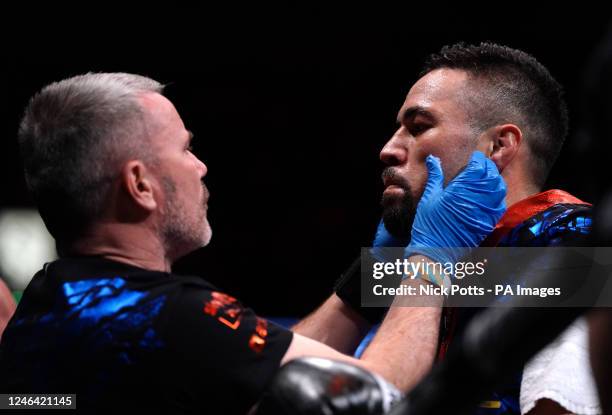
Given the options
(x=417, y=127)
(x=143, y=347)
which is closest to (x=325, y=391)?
(x=143, y=347)

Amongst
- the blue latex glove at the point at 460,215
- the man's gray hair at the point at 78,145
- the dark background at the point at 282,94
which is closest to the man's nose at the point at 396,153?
the blue latex glove at the point at 460,215

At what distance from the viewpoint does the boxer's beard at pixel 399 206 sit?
1.99 m

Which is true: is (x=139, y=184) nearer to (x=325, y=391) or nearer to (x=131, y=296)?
(x=131, y=296)

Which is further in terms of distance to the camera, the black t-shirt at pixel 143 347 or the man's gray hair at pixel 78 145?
the man's gray hair at pixel 78 145

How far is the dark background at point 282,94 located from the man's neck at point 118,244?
9.68 feet

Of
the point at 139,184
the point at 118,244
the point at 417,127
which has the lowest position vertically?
the point at 118,244

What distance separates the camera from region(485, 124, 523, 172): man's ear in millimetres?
1969

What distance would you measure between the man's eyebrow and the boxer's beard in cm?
15

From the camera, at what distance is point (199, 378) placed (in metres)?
1.27

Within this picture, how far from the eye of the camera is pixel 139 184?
1445 millimetres

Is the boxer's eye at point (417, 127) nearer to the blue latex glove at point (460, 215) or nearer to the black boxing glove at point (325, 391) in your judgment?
the blue latex glove at point (460, 215)

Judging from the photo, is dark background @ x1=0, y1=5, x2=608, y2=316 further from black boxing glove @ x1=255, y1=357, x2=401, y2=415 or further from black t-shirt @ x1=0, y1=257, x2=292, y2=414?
black boxing glove @ x1=255, y1=357, x2=401, y2=415

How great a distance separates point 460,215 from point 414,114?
376 mm

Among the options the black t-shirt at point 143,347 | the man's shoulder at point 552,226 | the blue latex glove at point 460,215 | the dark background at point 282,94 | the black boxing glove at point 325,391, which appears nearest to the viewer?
the black boxing glove at point 325,391
